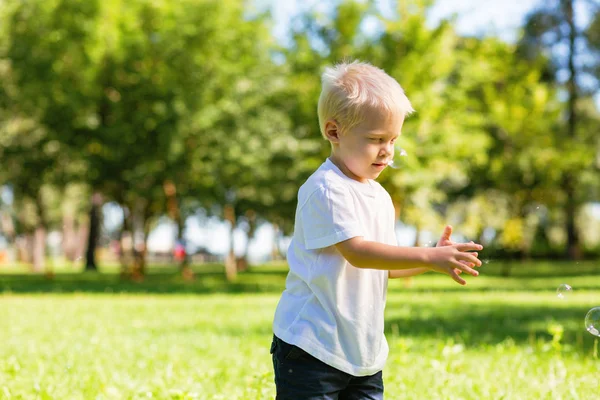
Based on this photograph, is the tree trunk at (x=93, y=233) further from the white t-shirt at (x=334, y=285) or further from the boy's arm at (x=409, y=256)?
the boy's arm at (x=409, y=256)

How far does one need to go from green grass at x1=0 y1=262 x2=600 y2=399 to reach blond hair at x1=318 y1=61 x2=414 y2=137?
75.1 inches

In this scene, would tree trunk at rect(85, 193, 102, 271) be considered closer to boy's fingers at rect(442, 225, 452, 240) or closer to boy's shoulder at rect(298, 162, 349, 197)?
boy's shoulder at rect(298, 162, 349, 197)

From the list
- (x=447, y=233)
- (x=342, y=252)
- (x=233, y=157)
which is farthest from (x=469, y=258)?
(x=233, y=157)

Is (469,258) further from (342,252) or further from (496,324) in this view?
(496,324)

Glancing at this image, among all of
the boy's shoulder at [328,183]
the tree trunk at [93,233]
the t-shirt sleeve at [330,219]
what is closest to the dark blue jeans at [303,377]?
the t-shirt sleeve at [330,219]

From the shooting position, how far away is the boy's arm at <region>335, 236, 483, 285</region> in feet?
8.39

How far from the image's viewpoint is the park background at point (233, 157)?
6.38 metres

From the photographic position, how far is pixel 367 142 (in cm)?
279

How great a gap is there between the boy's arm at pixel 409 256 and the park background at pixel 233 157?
235cm

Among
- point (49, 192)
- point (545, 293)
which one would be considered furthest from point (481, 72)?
point (49, 192)

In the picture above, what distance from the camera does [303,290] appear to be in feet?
9.52

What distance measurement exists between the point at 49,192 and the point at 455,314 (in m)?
40.8

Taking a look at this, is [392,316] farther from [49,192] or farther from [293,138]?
[49,192]

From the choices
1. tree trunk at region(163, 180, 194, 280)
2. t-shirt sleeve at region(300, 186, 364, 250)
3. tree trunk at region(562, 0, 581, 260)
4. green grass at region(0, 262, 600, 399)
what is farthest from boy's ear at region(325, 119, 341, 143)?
tree trunk at region(562, 0, 581, 260)
